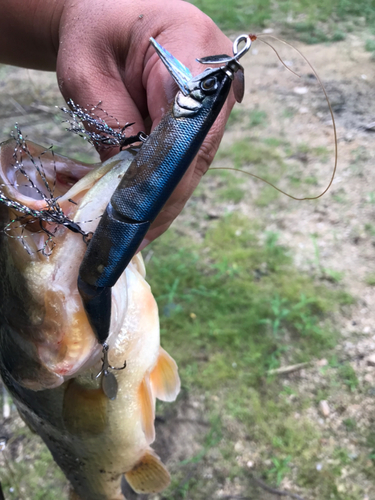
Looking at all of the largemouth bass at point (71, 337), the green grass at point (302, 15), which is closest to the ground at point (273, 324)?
the largemouth bass at point (71, 337)

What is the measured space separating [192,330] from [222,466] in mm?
853

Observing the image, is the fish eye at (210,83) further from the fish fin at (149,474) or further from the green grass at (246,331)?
the green grass at (246,331)

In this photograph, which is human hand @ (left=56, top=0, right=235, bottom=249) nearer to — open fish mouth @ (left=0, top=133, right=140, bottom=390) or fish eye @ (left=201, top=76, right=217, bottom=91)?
open fish mouth @ (left=0, top=133, right=140, bottom=390)

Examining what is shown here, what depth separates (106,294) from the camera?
944 millimetres

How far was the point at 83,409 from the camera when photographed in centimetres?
138

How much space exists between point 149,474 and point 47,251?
3.67 ft

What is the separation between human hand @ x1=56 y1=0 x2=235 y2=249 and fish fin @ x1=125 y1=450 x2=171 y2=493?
3.31 ft

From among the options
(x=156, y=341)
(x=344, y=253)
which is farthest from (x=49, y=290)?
(x=344, y=253)

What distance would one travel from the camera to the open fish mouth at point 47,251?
3.05ft

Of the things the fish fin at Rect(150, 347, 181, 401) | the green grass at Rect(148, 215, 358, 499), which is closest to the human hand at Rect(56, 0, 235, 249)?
the fish fin at Rect(150, 347, 181, 401)

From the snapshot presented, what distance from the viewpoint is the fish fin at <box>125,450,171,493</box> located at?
1671 millimetres

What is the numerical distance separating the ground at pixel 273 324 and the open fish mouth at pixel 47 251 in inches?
60.9

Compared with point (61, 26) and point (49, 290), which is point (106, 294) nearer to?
point (49, 290)

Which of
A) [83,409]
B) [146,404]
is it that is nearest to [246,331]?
[146,404]
